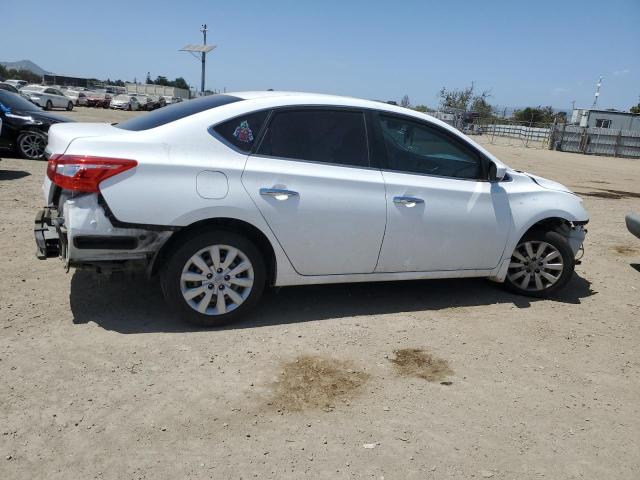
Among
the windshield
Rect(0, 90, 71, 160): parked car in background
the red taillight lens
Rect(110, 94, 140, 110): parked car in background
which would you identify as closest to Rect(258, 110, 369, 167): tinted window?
the red taillight lens

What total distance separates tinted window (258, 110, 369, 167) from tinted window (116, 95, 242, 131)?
1.44 feet

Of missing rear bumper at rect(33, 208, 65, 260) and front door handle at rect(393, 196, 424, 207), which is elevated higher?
front door handle at rect(393, 196, 424, 207)

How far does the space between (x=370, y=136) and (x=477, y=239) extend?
Result: 1361mm

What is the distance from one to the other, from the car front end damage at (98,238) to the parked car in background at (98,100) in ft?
159

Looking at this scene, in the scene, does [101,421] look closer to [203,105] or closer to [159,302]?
[159,302]

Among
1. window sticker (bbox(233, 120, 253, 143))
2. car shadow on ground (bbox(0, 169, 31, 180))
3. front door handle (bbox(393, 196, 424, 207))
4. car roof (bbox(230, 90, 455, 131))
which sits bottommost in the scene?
car shadow on ground (bbox(0, 169, 31, 180))

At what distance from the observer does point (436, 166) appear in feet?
15.5

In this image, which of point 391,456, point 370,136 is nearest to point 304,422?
point 391,456

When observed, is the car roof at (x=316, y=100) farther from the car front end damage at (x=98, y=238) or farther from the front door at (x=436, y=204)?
the car front end damage at (x=98, y=238)

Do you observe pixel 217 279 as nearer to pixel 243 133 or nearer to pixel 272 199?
pixel 272 199

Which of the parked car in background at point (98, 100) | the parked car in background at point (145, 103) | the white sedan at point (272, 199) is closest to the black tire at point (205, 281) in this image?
the white sedan at point (272, 199)

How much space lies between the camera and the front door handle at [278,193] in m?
3.96

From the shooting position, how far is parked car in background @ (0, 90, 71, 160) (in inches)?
449

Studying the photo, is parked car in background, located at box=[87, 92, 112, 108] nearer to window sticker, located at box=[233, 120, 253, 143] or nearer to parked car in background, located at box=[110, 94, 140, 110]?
parked car in background, located at box=[110, 94, 140, 110]
